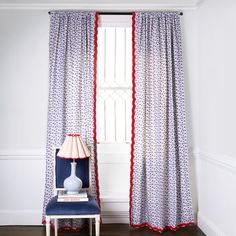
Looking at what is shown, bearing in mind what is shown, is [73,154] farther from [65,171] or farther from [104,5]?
[104,5]

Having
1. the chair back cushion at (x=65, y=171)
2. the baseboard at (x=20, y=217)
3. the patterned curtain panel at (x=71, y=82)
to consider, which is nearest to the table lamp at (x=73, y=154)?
the chair back cushion at (x=65, y=171)

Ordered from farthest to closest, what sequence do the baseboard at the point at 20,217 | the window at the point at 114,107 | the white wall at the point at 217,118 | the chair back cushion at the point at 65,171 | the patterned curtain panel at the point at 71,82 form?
the window at the point at 114,107 < the baseboard at the point at 20,217 < the patterned curtain panel at the point at 71,82 < the chair back cushion at the point at 65,171 < the white wall at the point at 217,118

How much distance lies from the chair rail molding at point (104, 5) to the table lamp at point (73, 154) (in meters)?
1.48

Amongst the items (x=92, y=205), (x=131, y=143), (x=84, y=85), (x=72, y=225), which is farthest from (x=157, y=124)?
(x=72, y=225)

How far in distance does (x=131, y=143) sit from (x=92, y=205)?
0.92 m

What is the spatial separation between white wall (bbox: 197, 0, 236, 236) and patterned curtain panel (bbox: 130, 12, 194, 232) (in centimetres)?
21

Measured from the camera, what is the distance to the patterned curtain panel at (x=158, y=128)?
4.02 m

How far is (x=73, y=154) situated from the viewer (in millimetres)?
3607

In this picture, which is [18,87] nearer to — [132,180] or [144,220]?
[132,180]

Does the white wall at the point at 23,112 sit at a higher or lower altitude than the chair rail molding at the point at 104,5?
lower

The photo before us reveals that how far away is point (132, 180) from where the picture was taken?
4.06m

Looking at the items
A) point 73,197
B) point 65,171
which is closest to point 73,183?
point 73,197

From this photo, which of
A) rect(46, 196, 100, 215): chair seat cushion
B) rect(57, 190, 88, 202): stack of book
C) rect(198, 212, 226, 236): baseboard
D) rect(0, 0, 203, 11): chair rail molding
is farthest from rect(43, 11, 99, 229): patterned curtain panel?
rect(198, 212, 226, 236): baseboard

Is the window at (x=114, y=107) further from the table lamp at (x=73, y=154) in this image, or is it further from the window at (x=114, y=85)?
the table lamp at (x=73, y=154)
